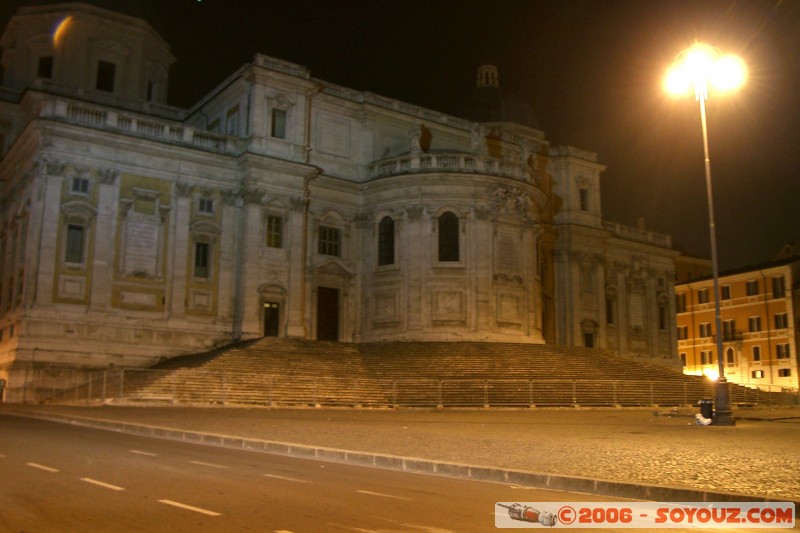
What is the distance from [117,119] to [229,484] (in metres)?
30.9

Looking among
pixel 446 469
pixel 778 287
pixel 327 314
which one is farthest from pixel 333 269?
pixel 778 287

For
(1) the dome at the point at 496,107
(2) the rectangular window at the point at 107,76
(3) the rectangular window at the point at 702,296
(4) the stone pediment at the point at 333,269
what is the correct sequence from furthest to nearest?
(3) the rectangular window at the point at 702,296 < (1) the dome at the point at 496,107 < (2) the rectangular window at the point at 107,76 < (4) the stone pediment at the point at 333,269

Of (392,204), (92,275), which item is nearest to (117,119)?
(92,275)

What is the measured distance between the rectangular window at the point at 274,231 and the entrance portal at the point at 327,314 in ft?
11.9

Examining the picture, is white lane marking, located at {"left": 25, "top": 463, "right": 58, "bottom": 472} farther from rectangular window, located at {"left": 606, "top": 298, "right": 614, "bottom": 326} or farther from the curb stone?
rectangular window, located at {"left": 606, "top": 298, "right": 614, "bottom": 326}

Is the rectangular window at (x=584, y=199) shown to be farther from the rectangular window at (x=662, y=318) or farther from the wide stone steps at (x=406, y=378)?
the wide stone steps at (x=406, y=378)

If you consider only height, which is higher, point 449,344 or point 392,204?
point 392,204

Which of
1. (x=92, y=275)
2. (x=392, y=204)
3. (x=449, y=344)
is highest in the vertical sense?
(x=392, y=204)

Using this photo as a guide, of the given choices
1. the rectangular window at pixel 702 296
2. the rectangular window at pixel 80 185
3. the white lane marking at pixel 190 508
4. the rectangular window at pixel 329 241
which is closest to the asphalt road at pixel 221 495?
the white lane marking at pixel 190 508

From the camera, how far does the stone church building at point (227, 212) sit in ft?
115

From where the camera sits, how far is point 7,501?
26.4ft

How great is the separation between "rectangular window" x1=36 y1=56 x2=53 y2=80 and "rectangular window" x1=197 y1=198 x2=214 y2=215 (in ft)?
41.7

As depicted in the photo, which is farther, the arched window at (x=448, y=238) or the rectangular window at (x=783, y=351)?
the rectangular window at (x=783, y=351)

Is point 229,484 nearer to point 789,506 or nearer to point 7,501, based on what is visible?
point 7,501
